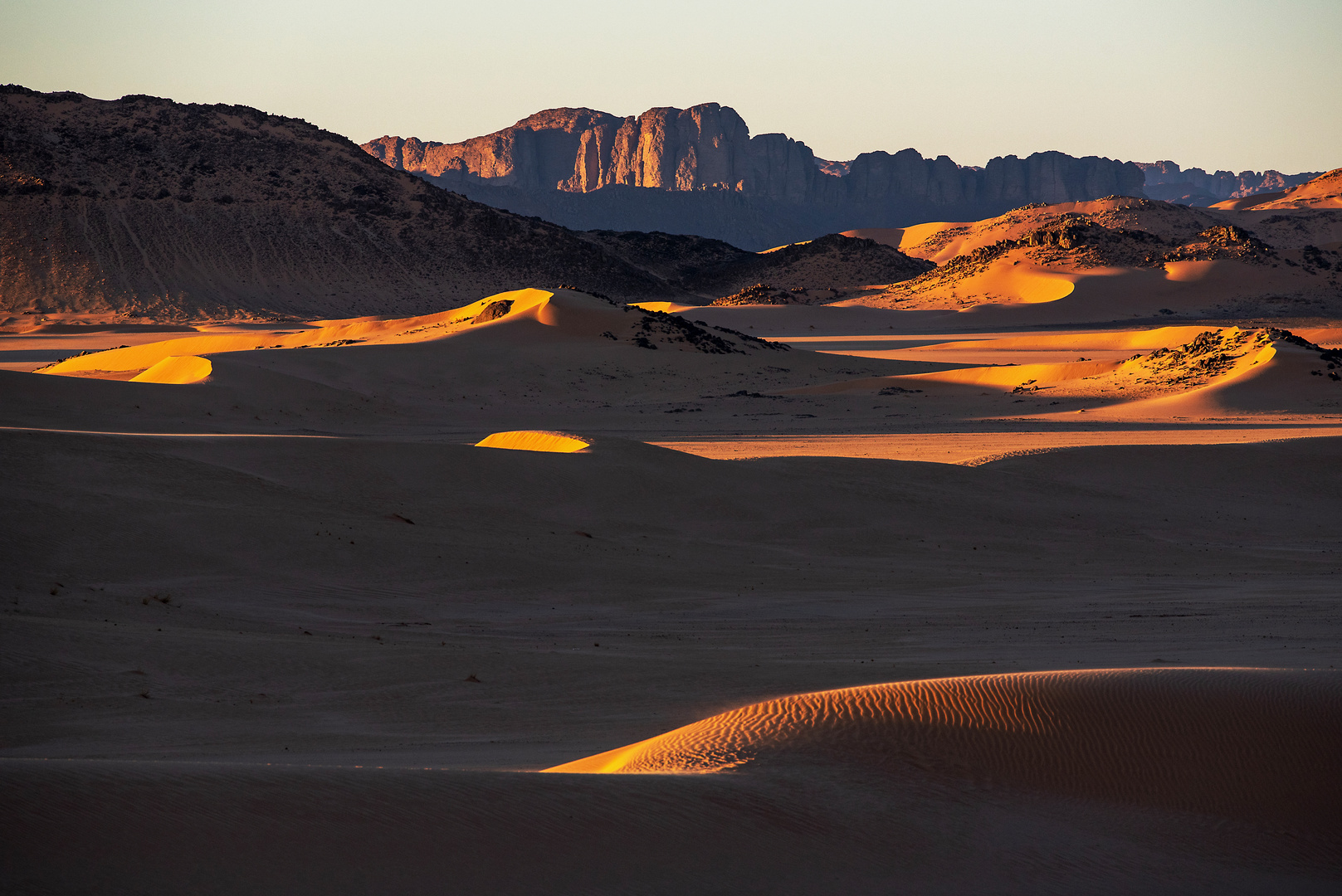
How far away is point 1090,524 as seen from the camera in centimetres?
1580

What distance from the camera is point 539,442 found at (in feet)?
59.6

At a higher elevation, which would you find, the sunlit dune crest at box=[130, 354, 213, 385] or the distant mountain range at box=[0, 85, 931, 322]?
the distant mountain range at box=[0, 85, 931, 322]

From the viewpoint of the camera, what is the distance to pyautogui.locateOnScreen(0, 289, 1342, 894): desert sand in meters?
3.85

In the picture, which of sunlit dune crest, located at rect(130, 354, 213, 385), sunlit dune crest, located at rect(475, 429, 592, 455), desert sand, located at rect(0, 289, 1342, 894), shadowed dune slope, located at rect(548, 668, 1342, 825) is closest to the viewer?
desert sand, located at rect(0, 289, 1342, 894)

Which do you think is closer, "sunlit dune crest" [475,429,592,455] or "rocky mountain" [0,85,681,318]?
"sunlit dune crest" [475,429,592,455]

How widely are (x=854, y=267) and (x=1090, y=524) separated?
292 feet

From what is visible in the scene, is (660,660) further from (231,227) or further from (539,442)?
(231,227)

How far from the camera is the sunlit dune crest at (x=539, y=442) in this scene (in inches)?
671

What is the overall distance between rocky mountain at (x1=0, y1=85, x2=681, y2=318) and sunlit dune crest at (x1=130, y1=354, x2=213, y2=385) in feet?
128

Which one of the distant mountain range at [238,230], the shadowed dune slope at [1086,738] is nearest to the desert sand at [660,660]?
the shadowed dune slope at [1086,738]

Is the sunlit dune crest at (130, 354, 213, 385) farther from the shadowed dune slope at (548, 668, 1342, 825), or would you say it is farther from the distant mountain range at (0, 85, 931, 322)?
the distant mountain range at (0, 85, 931, 322)

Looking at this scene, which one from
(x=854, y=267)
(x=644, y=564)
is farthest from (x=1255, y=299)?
(x=644, y=564)

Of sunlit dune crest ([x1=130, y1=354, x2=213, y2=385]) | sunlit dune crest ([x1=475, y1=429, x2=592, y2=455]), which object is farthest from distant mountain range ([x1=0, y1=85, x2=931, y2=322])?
sunlit dune crest ([x1=475, y1=429, x2=592, y2=455])

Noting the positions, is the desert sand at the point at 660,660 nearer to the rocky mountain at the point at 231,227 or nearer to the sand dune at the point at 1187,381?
the sand dune at the point at 1187,381
